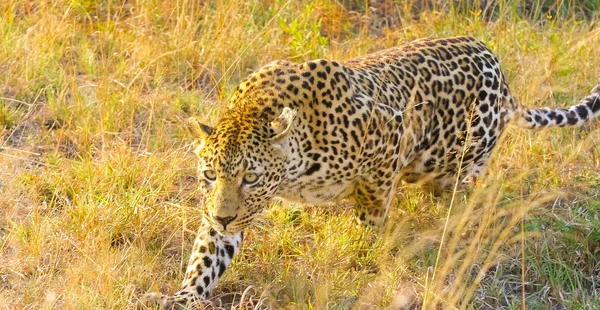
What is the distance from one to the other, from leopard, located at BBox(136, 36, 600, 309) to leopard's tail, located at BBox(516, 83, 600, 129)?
10mm

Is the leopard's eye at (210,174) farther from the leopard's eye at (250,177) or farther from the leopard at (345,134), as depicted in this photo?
the leopard's eye at (250,177)

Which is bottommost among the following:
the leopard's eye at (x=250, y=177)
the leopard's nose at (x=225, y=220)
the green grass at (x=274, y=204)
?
the green grass at (x=274, y=204)

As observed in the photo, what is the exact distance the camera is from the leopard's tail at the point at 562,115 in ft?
25.0

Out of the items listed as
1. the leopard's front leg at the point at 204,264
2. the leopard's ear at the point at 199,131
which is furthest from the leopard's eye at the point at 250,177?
the leopard's front leg at the point at 204,264

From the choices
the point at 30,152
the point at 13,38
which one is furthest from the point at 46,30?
the point at 30,152

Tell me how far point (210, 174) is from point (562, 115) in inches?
116

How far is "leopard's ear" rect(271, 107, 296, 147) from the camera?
5965 millimetres

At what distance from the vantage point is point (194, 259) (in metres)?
6.27

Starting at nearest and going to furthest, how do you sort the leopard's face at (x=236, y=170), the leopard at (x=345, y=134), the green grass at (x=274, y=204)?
1. the leopard's face at (x=236, y=170)
2. the leopard at (x=345, y=134)
3. the green grass at (x=274, y=204)

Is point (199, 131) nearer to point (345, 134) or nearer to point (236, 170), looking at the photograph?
point (236, 170)

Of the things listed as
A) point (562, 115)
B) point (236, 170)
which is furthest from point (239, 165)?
point (562, 115)

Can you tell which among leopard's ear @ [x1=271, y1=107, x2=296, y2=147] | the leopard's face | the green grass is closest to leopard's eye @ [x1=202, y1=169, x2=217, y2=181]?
the leopard's face

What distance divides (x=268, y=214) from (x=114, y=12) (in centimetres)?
317

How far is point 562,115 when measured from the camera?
303 inches
